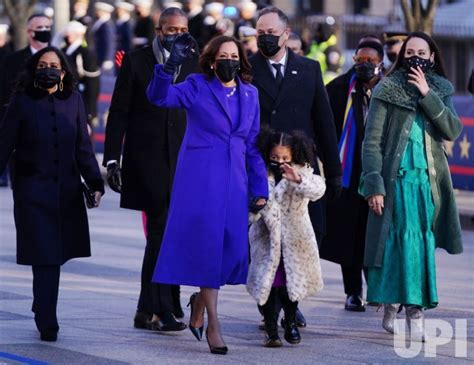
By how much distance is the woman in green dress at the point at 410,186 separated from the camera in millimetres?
9953

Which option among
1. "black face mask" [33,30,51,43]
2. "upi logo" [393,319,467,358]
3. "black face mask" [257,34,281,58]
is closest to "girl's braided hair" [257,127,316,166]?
"black face mask" [257,34,281,58]

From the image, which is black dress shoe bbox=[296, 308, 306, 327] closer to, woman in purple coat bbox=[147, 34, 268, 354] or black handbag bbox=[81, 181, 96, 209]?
woman in purple coat bbox=[147, 34, 268, 354]

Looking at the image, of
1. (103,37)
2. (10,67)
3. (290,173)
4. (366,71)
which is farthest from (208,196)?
(103,37)

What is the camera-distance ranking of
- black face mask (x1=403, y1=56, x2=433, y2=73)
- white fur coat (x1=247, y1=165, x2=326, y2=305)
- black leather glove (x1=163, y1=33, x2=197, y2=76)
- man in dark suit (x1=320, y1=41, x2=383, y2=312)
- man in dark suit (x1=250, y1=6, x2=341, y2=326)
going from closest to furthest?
black leather glove (x1=163, y1=33, x2=197, y2=76), white fur coat (x1=247, y1=165, x2=326, y2=305), black face mask (x1=403, y1=56, x2=433, y2=73), man in dark suit (x1=250, y1=6, x2=341, y2=326), man in dark suit (x1=320, y1=41, x2=383, y2=312)

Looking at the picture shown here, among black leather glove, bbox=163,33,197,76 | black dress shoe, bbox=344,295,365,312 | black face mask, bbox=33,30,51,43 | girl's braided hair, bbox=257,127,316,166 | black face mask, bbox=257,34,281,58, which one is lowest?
black dress shoe, bbox=344,295,365,312

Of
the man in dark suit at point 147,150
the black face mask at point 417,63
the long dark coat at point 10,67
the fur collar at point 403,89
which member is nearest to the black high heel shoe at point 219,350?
the man in dark suit at point 147,150

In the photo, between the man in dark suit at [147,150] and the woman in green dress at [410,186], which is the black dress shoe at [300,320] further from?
the man in dark suit at [147,150]

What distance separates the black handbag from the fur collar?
1.80 metres

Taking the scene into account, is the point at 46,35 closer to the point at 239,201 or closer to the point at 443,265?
the point at 443,265

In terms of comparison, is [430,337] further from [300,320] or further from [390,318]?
[300,320]

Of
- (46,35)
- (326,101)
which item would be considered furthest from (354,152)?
(46,35)

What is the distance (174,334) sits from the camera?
10156mm

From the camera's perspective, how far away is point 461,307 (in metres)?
11.6

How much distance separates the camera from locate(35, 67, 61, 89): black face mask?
9930 millimetres
